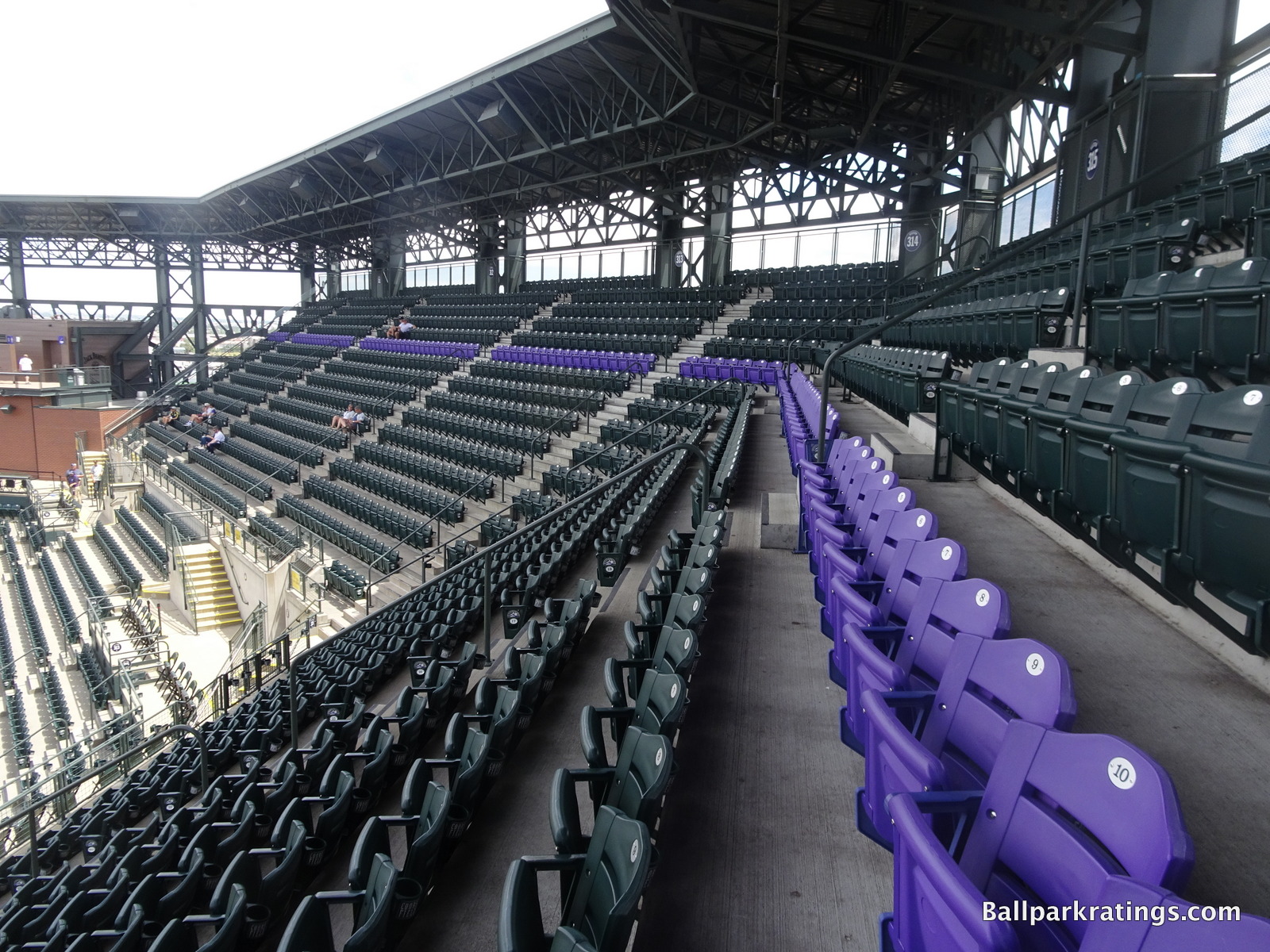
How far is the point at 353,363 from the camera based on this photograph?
2367cm

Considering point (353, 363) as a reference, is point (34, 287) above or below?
above

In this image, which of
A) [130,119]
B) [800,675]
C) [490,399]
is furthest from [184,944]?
[130,119]

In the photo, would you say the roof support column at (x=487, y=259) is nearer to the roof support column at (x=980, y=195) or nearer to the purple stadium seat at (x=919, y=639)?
the roof support column at (x=980, y=195)

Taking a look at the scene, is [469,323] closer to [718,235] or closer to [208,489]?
[718,235]

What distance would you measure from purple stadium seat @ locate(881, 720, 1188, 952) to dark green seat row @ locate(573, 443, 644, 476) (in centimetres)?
813

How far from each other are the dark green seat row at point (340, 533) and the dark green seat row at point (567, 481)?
2.46 meters

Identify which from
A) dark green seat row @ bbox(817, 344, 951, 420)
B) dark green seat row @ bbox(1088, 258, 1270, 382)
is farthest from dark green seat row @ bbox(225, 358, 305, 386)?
dark green seat row @ bbox(1088, 258, 1270, 382)

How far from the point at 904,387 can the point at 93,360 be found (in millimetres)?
38983

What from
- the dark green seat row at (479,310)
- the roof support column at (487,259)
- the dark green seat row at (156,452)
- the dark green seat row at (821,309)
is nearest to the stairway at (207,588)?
the dark green seat row at (156,452)

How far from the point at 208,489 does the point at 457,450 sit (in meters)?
6.55

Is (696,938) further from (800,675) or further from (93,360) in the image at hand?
(93,360)

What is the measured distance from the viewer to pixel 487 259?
29.5m

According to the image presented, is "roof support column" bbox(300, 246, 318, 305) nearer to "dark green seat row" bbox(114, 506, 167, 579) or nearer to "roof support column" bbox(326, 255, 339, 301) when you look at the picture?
"roof support column" bbox(326, 255, 339, 301)

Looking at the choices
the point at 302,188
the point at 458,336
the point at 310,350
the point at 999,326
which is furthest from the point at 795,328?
the point at 310,350
